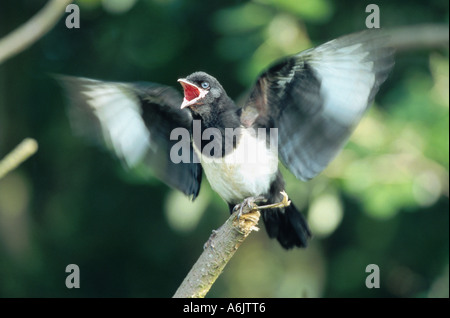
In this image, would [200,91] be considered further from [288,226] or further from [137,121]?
[288,226]

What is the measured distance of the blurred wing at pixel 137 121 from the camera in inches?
113

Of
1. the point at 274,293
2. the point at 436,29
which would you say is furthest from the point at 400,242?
the point at 436,29

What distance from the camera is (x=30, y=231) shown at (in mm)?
5125

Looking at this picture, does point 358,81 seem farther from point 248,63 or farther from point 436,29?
point 436,29

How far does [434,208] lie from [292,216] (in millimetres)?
2395

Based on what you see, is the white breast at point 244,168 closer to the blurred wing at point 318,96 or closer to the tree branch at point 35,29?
the blurred wing at point 318,96

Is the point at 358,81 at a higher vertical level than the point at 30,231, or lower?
higher

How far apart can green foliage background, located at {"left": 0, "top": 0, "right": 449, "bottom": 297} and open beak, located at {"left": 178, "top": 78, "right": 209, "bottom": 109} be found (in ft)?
3.89

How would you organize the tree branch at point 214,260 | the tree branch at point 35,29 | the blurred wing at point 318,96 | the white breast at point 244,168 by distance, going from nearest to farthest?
1. the tree branch at point 214,260
2. the blurred wing at point 318,96
3. the white breast at point 244,168
4. the tree branch at point 35,29

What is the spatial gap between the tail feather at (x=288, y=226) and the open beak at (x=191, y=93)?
66cm

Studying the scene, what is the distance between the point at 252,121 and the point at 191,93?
30 cm

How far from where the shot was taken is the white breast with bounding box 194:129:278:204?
9.04ft

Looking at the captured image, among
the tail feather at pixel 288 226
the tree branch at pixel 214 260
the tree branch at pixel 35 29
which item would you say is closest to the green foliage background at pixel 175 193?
the tree branch at pixel 35 29

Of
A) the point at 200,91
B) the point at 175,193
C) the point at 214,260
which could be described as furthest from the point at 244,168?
the point at 175,193
